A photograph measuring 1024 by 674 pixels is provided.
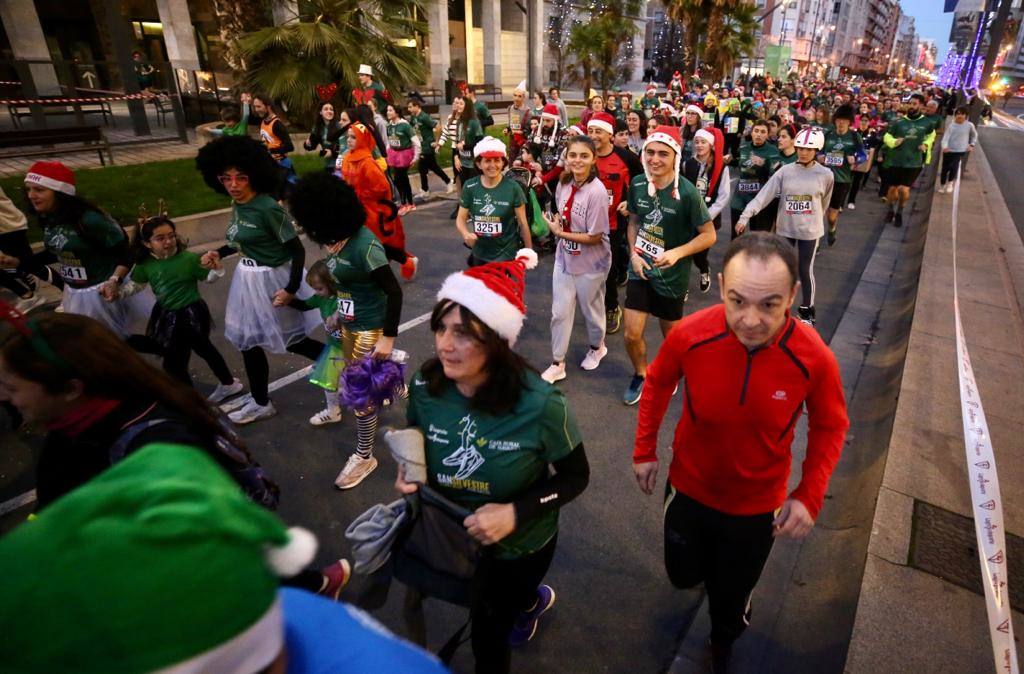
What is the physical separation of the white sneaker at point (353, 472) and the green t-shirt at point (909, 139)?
39.6ft

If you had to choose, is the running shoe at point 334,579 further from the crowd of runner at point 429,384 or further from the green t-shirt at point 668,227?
the green t-shirt at point 668,227

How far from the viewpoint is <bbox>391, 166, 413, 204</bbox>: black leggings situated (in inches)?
448

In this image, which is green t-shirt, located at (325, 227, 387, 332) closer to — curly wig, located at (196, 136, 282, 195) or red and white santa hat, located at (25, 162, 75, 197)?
curly wig, located at (196, 136, 282, 195)

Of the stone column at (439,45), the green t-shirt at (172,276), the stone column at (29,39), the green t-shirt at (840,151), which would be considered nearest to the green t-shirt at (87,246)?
the green t-shirt at (172,276)

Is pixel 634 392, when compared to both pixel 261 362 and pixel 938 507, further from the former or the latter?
pixel 261 362

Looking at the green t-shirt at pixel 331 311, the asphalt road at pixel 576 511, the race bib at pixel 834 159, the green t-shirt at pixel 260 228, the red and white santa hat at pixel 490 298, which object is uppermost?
the red and white santa hat at pixel 490 298

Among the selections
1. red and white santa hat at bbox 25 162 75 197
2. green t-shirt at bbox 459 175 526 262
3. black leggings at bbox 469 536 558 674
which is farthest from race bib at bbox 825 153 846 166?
red and white santa hat at bbox 25 162 75 197

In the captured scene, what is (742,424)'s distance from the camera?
227 cm

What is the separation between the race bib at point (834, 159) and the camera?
9.80 metres

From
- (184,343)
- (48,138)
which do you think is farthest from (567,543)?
(48,138)

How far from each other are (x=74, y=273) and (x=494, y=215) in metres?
3.48

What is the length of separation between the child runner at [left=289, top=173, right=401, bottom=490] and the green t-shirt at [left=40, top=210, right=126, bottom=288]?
196 cm

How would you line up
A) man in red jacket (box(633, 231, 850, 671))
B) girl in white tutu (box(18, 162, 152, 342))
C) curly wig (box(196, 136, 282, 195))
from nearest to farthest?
man in red jacket (box(633, 231, 850, 671)) < curly wig (box(196, 136, 282, 195)) < girl in white tutu (box(18, 162, 152, 342))

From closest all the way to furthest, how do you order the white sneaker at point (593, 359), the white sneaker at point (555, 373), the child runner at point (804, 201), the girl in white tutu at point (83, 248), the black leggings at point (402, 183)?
1. the girl in white tutu at point (83, 248)
2. the white sneaker at point (555, 373)
3. the white sneaker at point (593, 359)
4. the child runner at point (804, 201)
5. the black leggings at point (402, 183)
